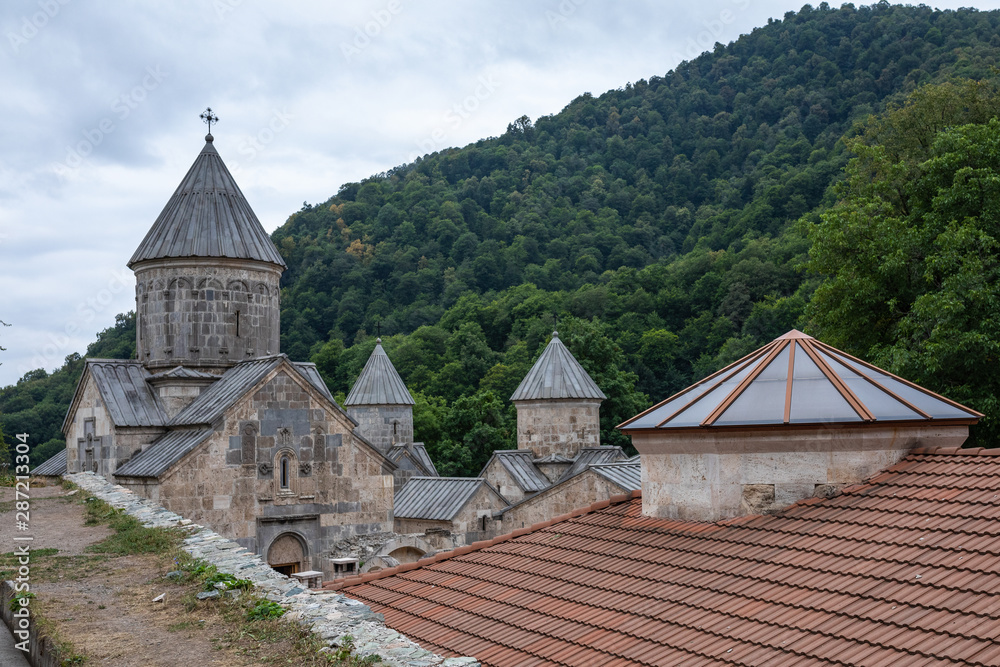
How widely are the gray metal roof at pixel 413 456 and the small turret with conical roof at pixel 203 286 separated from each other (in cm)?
1193

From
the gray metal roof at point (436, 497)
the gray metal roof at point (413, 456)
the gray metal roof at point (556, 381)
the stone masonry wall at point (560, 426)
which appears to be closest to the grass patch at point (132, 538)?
the gray metal roof at point (436, 497)

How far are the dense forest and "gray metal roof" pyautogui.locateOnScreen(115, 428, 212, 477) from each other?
29.1 m

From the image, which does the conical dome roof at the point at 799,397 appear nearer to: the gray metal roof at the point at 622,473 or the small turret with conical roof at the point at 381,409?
the gray metal roof at the point at 622,473

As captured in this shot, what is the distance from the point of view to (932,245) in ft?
53.4

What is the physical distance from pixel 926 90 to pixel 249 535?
19227 millimetres

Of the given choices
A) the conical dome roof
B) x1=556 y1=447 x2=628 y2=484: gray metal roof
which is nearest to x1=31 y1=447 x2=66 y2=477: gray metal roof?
x1=556 y1=447 x2=628 y2=484: gray metal roof

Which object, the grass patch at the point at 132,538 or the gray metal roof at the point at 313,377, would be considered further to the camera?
the gray metal roof at the point at 313,377

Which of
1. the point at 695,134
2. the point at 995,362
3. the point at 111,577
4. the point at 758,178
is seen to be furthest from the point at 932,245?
the point at 695,134

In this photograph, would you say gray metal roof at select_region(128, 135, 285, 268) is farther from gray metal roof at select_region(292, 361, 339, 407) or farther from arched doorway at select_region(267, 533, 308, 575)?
arched doorway at select_region(267, 533, 308, 575)

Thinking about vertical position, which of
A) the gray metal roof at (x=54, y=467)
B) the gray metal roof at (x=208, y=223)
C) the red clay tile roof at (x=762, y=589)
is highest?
the gray metal roof at (x=208, y=223)

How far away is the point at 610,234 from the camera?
2950 inches

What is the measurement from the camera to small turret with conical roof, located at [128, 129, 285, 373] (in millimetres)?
17312

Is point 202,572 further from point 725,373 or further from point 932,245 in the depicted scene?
point 932,245

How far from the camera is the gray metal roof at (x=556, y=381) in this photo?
2502cm
